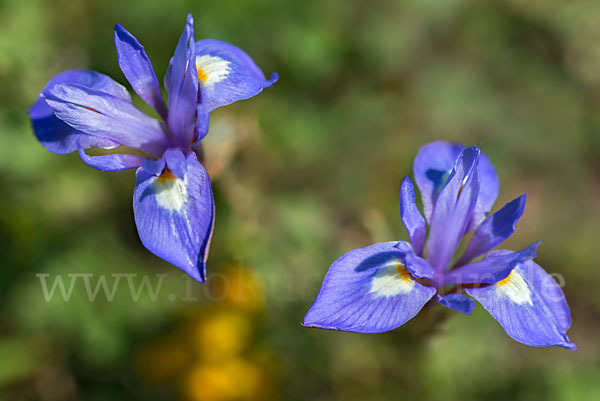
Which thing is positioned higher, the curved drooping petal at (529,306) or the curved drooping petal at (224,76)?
the curved drooping petal at (224,76)

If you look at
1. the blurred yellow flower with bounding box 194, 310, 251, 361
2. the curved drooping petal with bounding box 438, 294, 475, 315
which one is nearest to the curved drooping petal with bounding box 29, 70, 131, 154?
the curved drooping petal with bounding box 438, 294, 475, 315

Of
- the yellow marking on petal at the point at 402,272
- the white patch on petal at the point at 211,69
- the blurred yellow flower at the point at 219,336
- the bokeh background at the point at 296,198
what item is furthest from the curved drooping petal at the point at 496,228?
the blurred yellow flower at the point at 219,336

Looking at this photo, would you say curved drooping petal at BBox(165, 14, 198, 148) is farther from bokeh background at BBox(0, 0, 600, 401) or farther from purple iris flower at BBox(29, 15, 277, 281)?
bokeh background at BBox(0, 0, 600, 401)

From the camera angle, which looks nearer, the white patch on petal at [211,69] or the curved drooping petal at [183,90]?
the curved drooping petal at [183,90]

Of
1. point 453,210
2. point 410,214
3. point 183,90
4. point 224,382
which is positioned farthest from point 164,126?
point 224,382

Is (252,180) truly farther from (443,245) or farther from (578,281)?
(578,281)

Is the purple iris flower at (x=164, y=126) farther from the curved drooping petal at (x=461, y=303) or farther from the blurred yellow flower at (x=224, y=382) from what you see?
the blurred yellow flower at (x=224, y=382)
